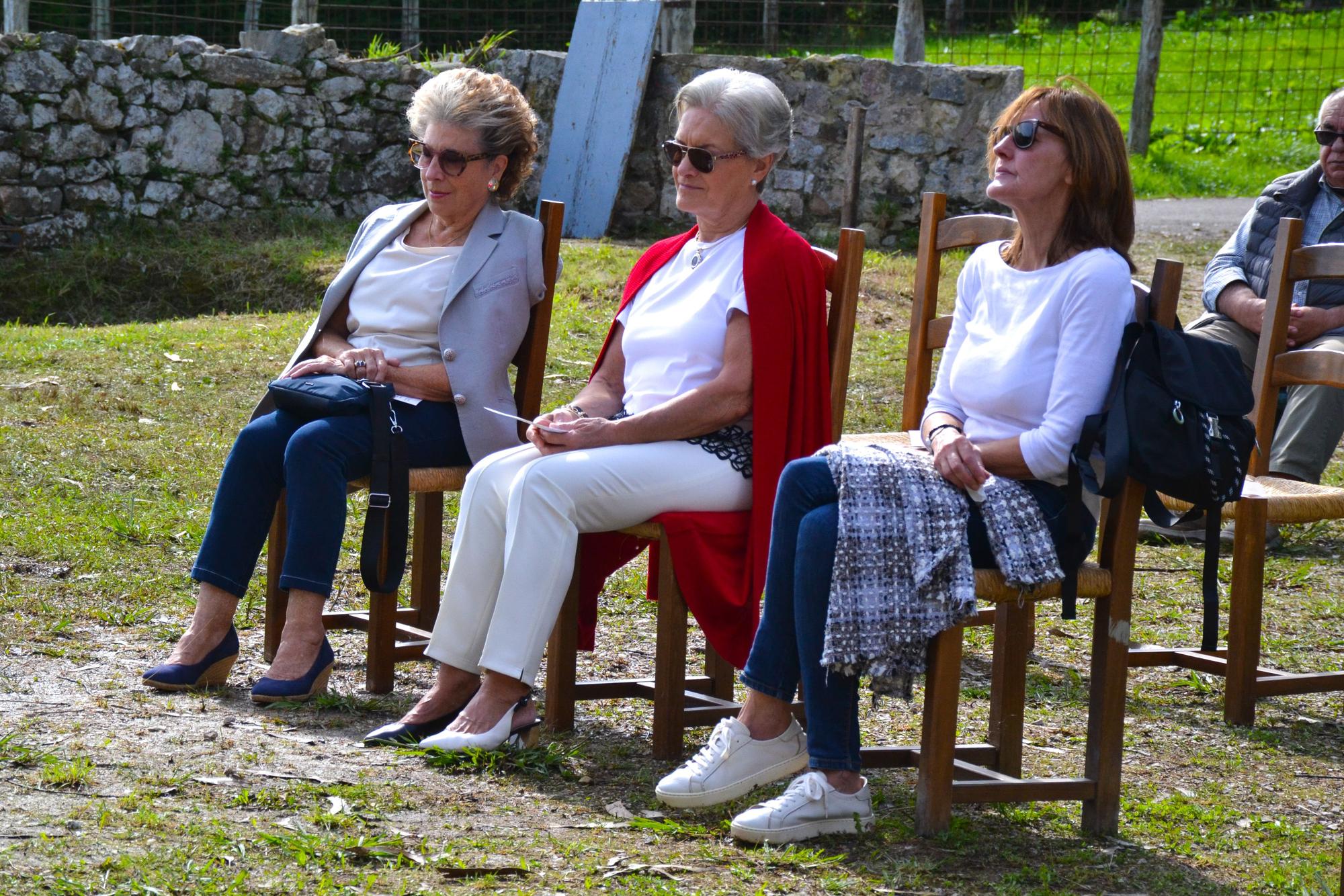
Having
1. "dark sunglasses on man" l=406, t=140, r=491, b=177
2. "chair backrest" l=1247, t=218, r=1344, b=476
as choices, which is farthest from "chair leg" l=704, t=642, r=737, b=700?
"chair backrest" l=1247, t=218, r=1344, b=476

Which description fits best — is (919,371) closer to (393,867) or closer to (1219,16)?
(393,867)

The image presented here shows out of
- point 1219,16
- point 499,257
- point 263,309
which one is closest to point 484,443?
point 499,257

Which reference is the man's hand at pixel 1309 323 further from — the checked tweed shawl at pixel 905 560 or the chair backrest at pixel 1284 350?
the checked tweed shawl at pixel 905 560

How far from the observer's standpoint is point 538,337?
3.77 meters

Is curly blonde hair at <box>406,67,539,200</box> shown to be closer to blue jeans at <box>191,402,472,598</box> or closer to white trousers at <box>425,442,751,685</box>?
blue jeans at <box>191,402,472,598</box>

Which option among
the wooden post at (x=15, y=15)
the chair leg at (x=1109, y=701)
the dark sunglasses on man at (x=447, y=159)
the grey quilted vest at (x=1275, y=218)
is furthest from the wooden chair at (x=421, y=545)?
the wooden post at (x=15, y=15)

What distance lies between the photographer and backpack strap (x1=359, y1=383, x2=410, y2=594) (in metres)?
3.50

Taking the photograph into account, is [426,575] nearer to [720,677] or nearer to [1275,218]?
[720,677]

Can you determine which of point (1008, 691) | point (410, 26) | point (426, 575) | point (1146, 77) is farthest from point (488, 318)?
point (1146, 77)

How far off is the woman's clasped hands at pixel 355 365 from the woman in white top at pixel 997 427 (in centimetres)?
127

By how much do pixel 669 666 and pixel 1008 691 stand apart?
74 centimetres

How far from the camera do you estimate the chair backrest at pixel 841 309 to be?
3350mm

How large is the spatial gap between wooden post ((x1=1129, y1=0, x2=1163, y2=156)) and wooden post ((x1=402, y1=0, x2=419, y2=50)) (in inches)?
256

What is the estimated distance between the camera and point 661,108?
11.1 metres
